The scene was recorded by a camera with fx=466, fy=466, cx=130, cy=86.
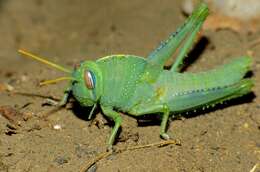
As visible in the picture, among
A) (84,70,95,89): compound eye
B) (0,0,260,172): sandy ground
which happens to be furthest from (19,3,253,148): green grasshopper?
(0,0,260,172): sandy ground

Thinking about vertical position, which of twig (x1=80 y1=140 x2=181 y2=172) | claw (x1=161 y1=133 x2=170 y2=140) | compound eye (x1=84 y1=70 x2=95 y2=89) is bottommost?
twig (x1=80 y1=140 x2=181 y2=172)

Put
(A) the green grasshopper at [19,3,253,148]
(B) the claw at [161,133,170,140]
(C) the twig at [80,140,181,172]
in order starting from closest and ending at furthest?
(C) the twig at [80,140,181,172] → (A) the green grasshopper at [19,3,253,148] → (B) the claw at [161,133,170,140]

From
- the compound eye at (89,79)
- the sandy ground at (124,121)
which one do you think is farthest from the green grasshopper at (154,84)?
the sandy ground at (124,121)

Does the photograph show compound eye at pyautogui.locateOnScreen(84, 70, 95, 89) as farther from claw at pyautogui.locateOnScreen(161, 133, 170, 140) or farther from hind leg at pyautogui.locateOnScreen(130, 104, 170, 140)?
claw at pyautogui.locateOnScreen(161, 133, 170, 140)

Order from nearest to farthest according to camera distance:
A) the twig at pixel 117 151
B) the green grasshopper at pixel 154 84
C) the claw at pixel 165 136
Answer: the twig at pixel 117 151
the green grasshopper at pixel 154 84
the claw at pixel 165 136

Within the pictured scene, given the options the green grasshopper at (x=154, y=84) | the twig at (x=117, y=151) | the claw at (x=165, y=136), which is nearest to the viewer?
the twig at (x=117, y=151)

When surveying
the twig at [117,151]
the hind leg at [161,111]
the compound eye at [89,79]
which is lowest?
the twig at [117,151]

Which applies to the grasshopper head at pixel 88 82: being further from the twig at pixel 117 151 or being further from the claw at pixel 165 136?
the claw at pixel 165 136

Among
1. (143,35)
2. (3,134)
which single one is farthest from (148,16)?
(3,134)
